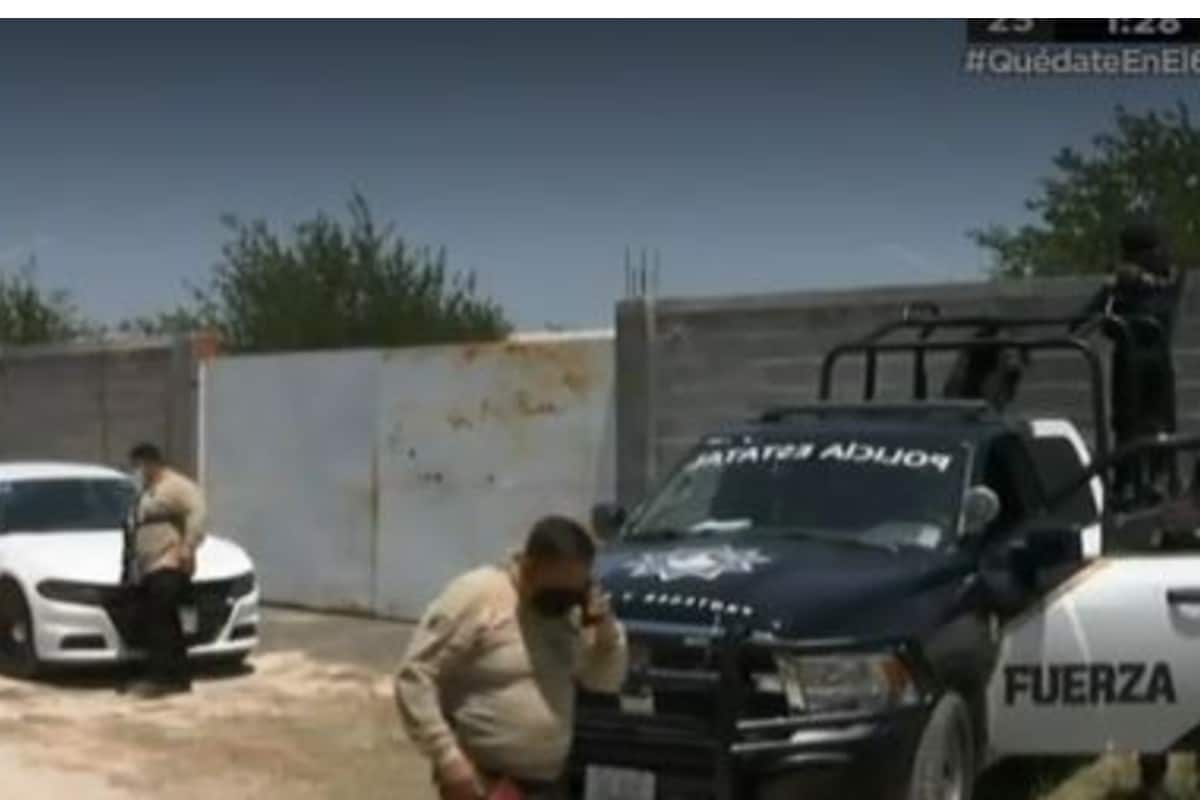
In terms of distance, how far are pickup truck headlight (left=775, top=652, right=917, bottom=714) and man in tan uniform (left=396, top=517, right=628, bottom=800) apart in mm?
1280

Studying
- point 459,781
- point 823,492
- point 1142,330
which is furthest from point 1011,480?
point 459,781

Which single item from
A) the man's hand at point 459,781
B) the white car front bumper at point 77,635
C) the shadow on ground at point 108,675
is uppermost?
the man's hand at point 459,781

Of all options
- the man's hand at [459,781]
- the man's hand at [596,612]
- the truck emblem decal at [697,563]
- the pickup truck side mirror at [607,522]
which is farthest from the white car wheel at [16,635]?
the man's hand at [459,781]

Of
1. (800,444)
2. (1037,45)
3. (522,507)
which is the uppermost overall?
(1037,45)

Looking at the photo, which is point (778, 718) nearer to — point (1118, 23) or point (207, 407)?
point (1118, 23)

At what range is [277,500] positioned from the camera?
1702 centimetres

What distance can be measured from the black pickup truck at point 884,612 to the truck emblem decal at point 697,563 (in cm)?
1

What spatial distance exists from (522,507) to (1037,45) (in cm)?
523

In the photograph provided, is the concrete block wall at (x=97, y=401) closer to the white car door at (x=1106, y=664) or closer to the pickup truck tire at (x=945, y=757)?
the white car door at (x=1106, y=664)

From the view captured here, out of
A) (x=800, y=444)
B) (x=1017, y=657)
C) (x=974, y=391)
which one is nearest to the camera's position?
(x=1017, y=657)

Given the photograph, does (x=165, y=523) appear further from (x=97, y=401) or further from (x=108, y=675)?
(x=97, y=401)

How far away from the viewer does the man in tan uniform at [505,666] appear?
5.48 metres

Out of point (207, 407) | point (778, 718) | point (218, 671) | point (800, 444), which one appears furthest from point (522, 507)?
point (778, 718)

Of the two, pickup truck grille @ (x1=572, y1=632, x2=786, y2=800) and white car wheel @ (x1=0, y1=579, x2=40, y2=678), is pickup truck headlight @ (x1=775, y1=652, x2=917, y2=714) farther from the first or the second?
white car wheel @ (x1=0, y1=579, x2=40, y2=678)
